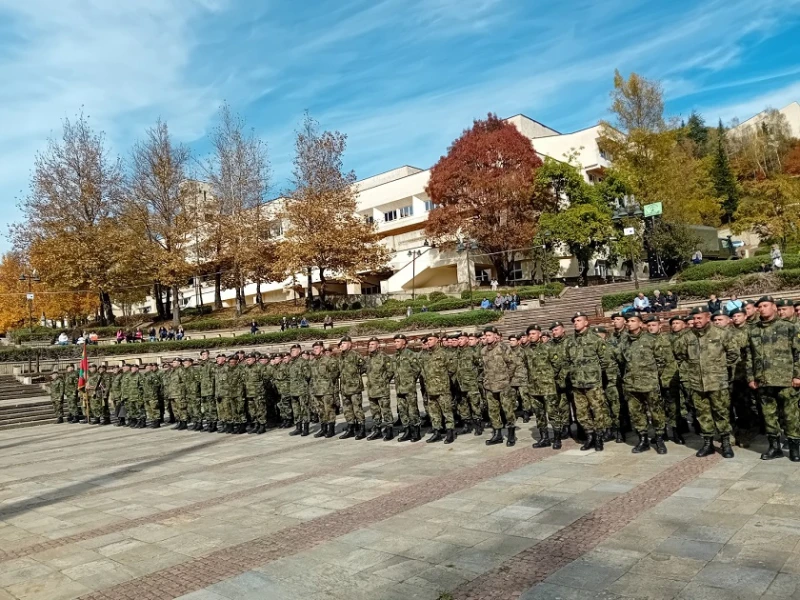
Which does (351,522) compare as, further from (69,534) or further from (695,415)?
(695,415)

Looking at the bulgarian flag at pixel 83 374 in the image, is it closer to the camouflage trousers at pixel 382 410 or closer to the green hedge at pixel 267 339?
the green hedge at pixel 267 339

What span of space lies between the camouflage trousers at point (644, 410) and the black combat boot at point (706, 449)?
0.59 m

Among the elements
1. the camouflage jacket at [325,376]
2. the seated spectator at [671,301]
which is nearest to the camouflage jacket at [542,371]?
the camouflage jacket at [325,376]

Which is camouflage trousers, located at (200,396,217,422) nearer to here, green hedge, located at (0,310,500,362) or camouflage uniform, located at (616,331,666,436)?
camouflage uniform, located at (616,331,666,436)

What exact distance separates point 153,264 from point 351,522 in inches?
1429

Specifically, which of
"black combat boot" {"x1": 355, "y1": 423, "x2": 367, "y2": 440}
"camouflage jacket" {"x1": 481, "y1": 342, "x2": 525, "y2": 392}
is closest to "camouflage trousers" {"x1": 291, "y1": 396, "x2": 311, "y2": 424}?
"black combat boot" {"x1": 355, "y1": 423, "x2": 367, "y2": 440}

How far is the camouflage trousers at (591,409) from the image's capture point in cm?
859

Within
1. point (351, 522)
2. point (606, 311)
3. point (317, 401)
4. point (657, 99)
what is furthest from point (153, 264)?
point (351, 522)

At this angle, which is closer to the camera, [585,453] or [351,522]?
[351,522]

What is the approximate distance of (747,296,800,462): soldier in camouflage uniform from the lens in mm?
7090

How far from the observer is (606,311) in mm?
24250

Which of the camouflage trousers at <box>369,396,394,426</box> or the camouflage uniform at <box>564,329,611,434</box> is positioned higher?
the camouflage uniform at <box>564,329,611,434</box>

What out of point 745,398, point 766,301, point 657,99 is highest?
point 657,99

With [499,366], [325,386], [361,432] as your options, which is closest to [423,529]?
[499,366]
